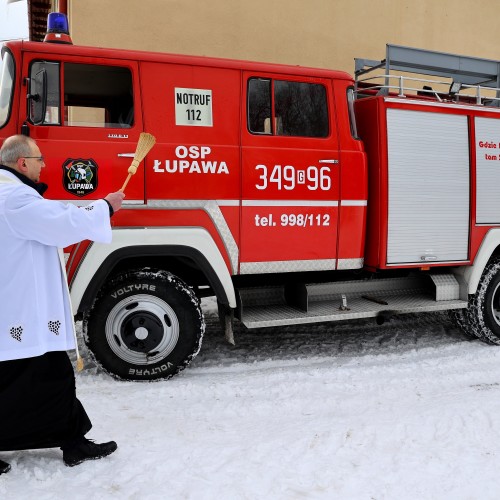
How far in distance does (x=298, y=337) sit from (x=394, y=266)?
53.5 inches

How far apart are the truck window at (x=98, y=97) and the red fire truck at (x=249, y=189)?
12mm

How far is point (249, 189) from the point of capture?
462cm

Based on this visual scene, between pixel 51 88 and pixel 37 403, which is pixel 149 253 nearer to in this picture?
pixel 51 88

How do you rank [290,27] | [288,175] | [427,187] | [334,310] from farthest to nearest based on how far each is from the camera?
[290,27] → [427,187] → [334,310] → [288,175]

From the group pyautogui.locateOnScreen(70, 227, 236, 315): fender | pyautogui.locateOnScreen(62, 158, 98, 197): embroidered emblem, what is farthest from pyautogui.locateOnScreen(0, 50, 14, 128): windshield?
pyautogui.locateOnScreen(70, 227, 236, 315): fender

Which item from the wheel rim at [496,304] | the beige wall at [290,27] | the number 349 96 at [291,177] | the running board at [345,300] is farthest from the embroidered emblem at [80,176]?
the beige wall at [290,27]

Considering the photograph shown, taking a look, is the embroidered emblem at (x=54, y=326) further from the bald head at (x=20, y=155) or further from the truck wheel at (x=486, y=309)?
the truck wheel at (x=486, y=309)

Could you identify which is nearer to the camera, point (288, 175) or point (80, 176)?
point (80, 176)

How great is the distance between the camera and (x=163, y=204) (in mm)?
4387

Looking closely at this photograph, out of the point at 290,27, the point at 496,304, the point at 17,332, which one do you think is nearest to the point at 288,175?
the point at 17,332

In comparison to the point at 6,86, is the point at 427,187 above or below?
below

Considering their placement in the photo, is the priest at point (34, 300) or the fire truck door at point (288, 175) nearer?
the priest at point (34, 300)

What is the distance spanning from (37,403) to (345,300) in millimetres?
3022

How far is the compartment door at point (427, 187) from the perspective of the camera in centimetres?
510
